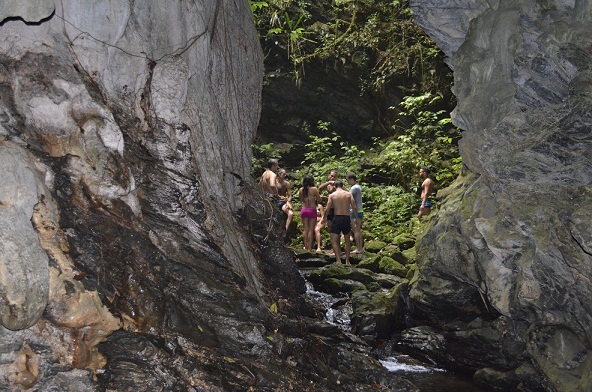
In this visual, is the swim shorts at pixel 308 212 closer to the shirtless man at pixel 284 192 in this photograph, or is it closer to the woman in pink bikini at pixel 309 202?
the woman in pink bikini at pixel 309 202

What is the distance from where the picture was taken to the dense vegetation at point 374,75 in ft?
63.0

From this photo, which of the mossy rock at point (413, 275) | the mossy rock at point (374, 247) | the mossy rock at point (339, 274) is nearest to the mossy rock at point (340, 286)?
the mossy rock at point (339, 274)

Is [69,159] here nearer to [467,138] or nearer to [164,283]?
[164,283]

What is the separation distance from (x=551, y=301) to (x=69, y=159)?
6.18 meters

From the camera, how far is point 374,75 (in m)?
20.7

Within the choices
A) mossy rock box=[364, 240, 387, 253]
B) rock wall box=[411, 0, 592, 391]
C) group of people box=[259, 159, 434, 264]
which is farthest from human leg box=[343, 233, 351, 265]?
rock wall box=[411, 0, 592, 391]

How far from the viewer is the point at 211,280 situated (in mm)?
7070

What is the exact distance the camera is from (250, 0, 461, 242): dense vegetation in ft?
63.0

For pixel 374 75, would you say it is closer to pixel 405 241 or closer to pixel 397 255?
pixel 405 241

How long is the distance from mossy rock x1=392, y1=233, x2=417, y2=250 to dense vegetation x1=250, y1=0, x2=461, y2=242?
3.29 meters

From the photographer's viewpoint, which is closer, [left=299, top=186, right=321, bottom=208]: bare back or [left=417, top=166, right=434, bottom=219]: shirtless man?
[left=299, top=186, right=321, bottom=208]: bare back

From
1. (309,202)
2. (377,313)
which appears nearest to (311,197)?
(309,202)

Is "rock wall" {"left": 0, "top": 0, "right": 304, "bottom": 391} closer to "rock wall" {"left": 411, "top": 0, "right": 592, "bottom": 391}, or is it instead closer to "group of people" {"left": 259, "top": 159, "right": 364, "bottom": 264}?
"rock wall" {"left": 411, "top": 0, "right": 592, "bottom": 391}

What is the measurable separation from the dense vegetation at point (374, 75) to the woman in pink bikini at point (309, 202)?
4.56 metres
